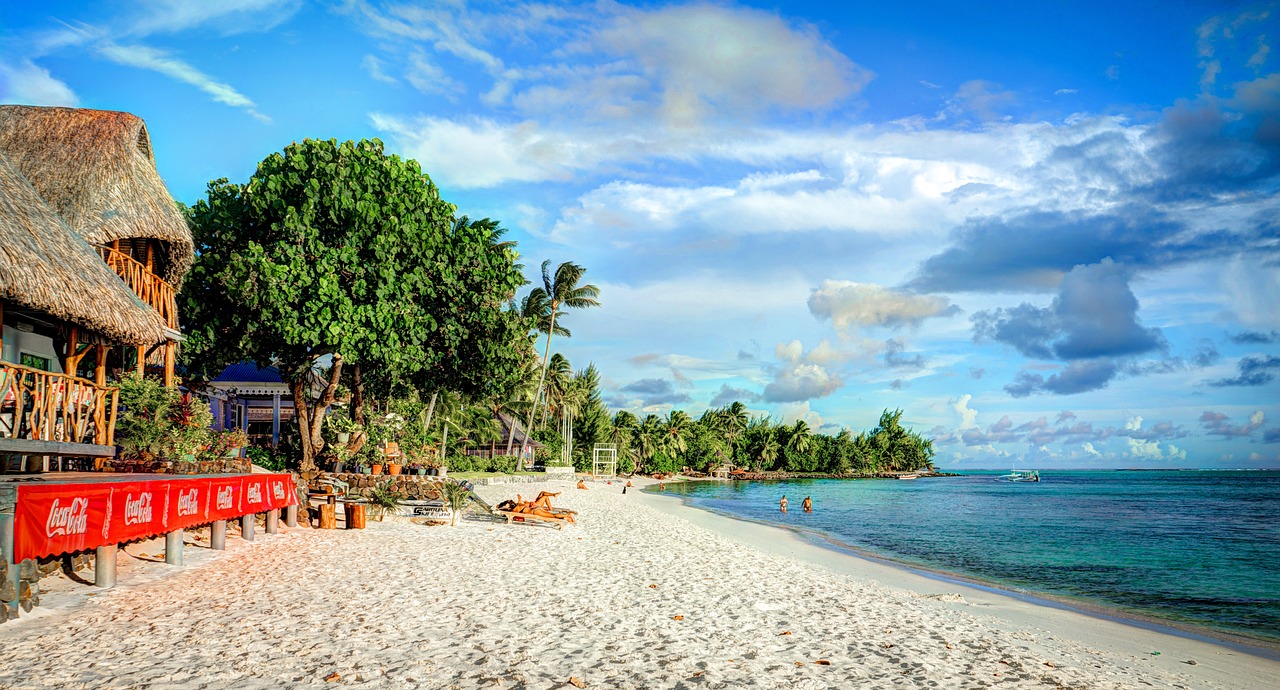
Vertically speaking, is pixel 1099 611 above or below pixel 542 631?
below

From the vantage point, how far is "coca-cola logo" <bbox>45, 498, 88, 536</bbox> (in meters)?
7.04

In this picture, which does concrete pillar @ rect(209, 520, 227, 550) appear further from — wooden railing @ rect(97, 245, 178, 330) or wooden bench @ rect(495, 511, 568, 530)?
wooden bench @ rect(495, 511, 568, 530)

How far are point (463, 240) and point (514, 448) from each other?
3667 cm

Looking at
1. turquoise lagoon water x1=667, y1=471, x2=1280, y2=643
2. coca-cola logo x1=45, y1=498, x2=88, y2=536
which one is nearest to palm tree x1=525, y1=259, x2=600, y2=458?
turquoise lagoon water x1=667, y1=471, x2=1280, y2=643

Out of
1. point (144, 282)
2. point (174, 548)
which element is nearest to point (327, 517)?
point (174, 548)

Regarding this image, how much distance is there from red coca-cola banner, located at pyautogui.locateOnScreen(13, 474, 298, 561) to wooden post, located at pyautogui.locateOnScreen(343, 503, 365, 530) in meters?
3.94

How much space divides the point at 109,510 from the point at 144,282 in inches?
413

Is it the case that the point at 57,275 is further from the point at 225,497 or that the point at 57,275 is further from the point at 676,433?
the point at 676,433

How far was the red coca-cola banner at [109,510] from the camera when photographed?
6871 millimetres

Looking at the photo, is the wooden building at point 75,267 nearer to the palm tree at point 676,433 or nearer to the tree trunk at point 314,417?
the tree trunk at point 314,417

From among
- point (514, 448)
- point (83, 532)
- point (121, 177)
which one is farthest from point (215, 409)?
point (514, 448)

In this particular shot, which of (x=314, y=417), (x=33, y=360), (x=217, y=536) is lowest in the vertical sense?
(x=217, y=536)

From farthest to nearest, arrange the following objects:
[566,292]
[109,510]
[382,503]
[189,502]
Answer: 1. [566,292]
2. [382,503]
3. [189,502]
4. [109,510]

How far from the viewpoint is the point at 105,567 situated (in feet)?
28.9
